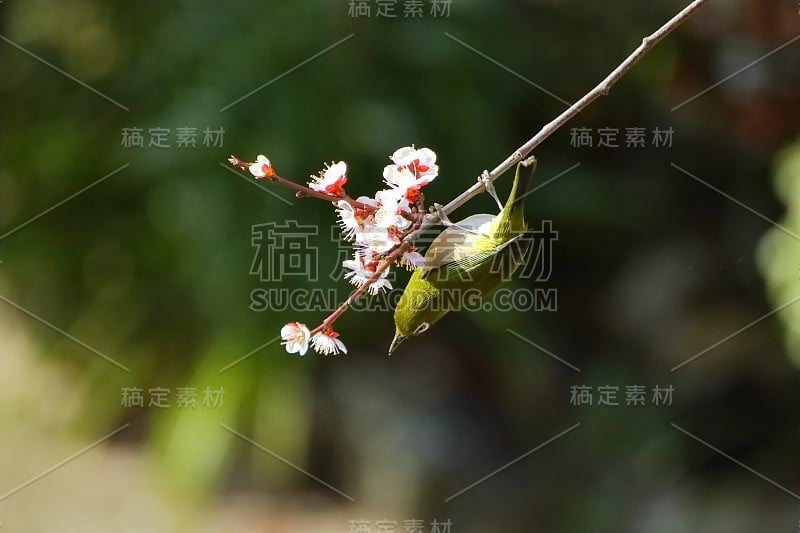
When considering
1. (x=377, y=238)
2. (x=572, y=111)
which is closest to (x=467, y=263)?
(x=377, y=238)

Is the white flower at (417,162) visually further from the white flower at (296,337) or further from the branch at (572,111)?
the white flower at (296,337)

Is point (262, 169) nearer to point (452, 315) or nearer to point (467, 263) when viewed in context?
point (467, 263)

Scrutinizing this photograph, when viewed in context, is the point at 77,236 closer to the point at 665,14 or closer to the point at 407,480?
the point at 407,480

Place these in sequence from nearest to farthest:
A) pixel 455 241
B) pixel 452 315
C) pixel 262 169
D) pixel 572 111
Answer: pixel 572 111
pixel 262 169
pixel 455 241
pixel 452 315

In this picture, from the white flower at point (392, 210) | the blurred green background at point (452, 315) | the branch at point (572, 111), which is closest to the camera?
the branch at point (572, 111)

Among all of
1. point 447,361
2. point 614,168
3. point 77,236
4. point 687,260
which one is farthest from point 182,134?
point 687,260

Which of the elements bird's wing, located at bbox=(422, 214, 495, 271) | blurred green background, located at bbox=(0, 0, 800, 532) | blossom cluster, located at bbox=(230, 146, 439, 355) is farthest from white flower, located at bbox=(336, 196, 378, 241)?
blurred green background, located at bbox=(0, 0, 800, 532)

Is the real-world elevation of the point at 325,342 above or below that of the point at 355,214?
below

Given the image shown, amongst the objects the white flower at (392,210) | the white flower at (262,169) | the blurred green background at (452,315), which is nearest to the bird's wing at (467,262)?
the white flower at (392,210)

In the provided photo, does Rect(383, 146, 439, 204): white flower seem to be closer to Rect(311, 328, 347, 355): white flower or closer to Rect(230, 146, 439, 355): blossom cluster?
Rect(230, 146, 439, 355): blossom cluster
